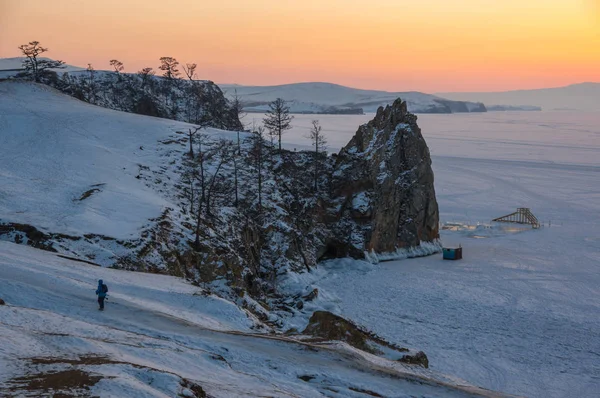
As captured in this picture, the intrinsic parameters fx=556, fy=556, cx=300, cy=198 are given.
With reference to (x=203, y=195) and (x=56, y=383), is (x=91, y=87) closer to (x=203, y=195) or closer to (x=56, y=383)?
(x=203, y=195)

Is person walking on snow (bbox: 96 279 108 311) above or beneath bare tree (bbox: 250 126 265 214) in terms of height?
beneath

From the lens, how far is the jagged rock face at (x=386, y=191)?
186 ft

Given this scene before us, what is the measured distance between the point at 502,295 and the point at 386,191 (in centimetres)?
1835

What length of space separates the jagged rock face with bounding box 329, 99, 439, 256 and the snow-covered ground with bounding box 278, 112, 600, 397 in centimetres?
336

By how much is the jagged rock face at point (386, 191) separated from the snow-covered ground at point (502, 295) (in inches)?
132

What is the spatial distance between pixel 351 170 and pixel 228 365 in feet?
140

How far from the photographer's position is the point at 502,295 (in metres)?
43.3

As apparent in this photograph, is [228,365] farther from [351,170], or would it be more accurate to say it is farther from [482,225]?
[482,225]

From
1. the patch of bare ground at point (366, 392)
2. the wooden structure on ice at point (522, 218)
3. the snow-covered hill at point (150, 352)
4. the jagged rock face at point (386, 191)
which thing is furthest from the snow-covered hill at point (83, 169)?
the wooden structure on ice at point (522, 218)

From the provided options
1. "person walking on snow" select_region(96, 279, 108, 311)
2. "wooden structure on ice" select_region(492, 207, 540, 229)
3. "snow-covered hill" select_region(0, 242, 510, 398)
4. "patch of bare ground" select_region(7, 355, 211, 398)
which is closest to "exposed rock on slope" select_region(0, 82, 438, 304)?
"snow-covered hill" select_region(0, 242, 510, 398)

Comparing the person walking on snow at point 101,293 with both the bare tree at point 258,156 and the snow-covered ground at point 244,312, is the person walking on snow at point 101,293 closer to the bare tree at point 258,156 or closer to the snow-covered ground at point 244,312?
the snow-covered ground at point 244,312

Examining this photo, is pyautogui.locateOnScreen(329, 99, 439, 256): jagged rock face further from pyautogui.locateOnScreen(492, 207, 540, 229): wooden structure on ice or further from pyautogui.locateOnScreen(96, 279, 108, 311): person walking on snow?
pyautogui.locateOnScreen(96, 279, 108, 311): person walking on snow

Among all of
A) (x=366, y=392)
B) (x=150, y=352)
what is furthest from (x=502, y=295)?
(x=150, y=352)

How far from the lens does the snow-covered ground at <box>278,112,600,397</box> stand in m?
31.5
